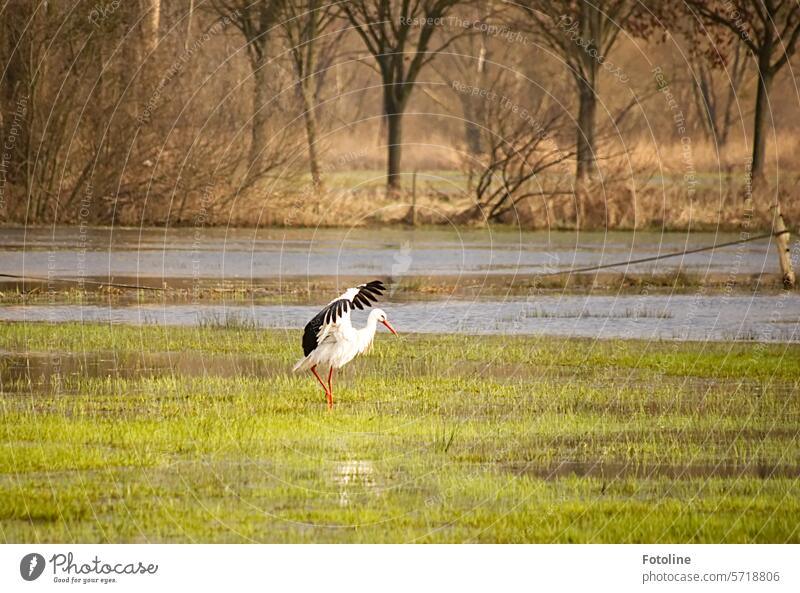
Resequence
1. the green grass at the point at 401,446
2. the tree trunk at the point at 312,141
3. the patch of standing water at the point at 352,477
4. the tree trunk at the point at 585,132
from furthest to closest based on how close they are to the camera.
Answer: the tree trunk at the point at 585,132 < the tree trunk at the point at 312,141 < the patch of standing water at the point at 352,477 < the green grass at the point at 401,446

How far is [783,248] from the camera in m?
28.0

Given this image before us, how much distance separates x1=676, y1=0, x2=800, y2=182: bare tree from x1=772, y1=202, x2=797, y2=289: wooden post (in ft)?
36.9

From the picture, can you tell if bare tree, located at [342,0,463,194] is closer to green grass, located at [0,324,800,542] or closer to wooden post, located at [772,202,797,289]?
wooden post, located at [772,202,797,289]

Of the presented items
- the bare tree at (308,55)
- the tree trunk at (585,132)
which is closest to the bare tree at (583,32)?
the tree trunk at (585,132)

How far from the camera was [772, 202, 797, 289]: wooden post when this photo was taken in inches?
1060

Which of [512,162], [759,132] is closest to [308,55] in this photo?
[512,162]

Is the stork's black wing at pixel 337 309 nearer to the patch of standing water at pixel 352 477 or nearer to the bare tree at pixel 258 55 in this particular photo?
the patch of standing water at pixel 352 477

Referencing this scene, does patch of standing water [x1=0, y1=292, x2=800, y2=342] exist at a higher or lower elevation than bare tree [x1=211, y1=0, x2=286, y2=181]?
lower

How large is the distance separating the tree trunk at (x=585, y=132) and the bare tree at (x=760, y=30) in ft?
11.9

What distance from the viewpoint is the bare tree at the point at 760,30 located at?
42.2m

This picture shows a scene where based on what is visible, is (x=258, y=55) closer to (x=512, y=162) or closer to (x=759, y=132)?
(x=512, y=162)
